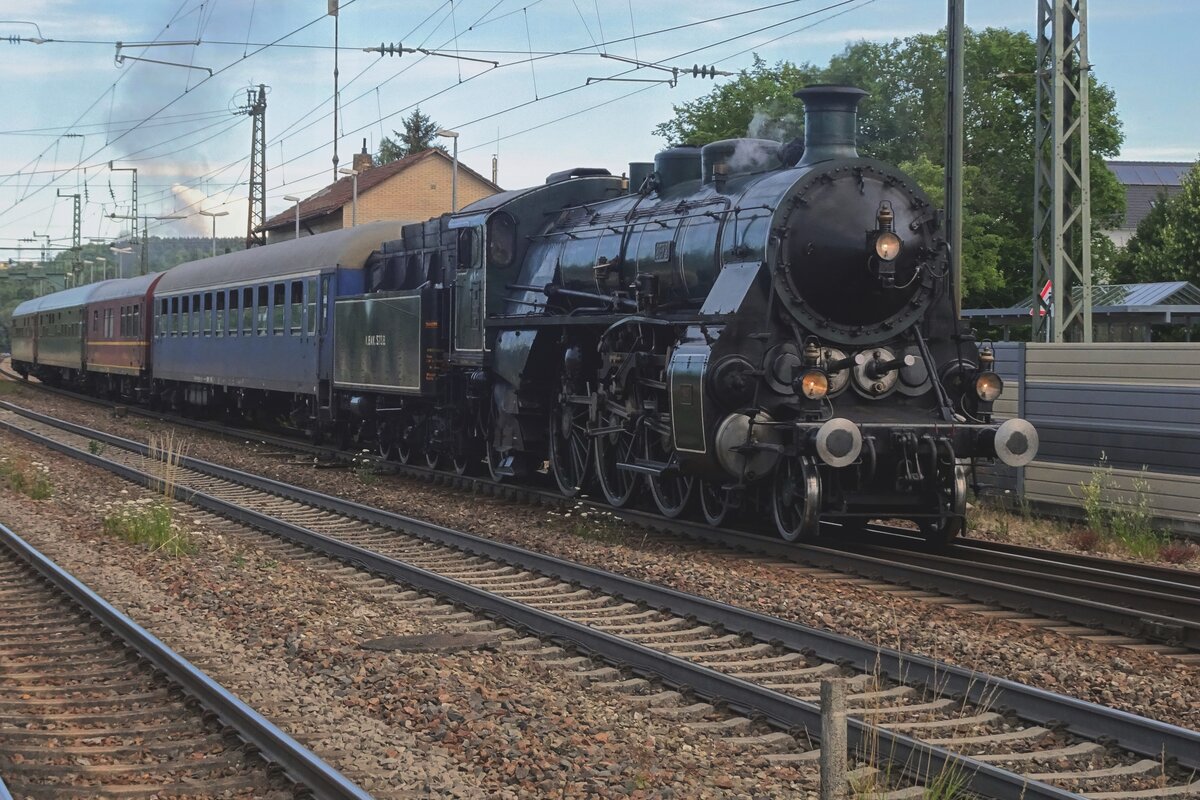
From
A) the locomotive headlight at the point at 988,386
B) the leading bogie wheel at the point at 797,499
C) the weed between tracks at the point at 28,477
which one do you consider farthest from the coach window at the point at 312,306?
the locomotive headlight at the point at 988,386

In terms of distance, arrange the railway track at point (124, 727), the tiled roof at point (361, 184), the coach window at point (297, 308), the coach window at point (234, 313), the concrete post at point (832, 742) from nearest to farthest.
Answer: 1. the concrete post at point (832, 742)
2. the railway track at point (124, 727)
3. the coach window at point (297, 308)
4. the coach window at point (234, 313)
5. the tiled roof at point (361, 184)

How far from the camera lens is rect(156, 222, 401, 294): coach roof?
804 inches

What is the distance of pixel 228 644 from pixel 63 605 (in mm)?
1826

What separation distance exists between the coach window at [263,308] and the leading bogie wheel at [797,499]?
14.1 meters

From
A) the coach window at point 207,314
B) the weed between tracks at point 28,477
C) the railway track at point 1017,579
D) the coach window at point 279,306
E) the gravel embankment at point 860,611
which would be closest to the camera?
the gravel embankment at point 860,611

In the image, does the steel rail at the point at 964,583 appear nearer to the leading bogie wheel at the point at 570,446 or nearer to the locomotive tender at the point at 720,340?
the locomotive tender at the point at 720,340

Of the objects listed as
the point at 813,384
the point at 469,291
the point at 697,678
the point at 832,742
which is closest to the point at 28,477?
the point at 469,291

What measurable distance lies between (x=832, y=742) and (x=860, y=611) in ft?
14.9

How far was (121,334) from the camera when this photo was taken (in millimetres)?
34594

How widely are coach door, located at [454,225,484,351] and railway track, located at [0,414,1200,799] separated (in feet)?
16.6

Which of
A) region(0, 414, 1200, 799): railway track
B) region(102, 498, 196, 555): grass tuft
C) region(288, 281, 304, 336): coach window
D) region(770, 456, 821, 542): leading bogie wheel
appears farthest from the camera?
region(288, 281, 304, 336): coach window

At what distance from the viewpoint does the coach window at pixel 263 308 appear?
23.2 m

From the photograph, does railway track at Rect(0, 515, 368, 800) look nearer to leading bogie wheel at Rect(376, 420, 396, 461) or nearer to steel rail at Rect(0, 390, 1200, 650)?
steel rail at Rect(0, 390, 1200, 650)

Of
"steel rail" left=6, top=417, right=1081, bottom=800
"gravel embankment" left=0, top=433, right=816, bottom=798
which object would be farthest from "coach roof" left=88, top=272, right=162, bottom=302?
"gravel embankment" left=0, top=433, right=816, bottom=798
